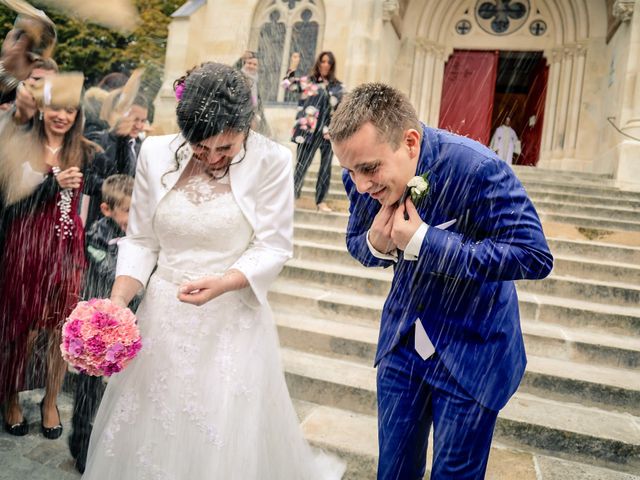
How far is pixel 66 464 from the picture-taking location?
3.21m

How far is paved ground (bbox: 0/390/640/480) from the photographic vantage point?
3098mm

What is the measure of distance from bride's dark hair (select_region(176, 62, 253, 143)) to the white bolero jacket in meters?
0.24

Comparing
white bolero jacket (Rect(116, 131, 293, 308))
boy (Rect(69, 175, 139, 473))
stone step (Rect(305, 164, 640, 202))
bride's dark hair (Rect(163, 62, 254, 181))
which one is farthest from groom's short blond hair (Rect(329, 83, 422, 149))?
stone step (Rect(305, 164, 640, 202))

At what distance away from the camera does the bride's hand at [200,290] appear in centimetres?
206

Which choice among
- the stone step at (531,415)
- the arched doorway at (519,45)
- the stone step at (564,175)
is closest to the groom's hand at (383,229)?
the stone step at (531,415)

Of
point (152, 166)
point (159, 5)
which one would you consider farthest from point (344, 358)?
point (159, 5)

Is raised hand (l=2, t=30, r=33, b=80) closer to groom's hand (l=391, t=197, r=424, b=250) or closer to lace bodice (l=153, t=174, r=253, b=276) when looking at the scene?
lace bodice (l=153, t=174, r=253, b=276)

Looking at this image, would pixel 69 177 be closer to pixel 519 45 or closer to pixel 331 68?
pixel 331 68

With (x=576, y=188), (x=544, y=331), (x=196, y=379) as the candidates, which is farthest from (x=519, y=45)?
(x=196, y=379)

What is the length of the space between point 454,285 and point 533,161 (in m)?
13.9

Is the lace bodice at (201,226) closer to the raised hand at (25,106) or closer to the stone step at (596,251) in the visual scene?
the raised hand at (25,106)

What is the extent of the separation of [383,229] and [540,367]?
10.0 feet

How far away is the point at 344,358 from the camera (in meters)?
4.60

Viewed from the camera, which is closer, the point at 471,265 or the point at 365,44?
the point at 471,265
